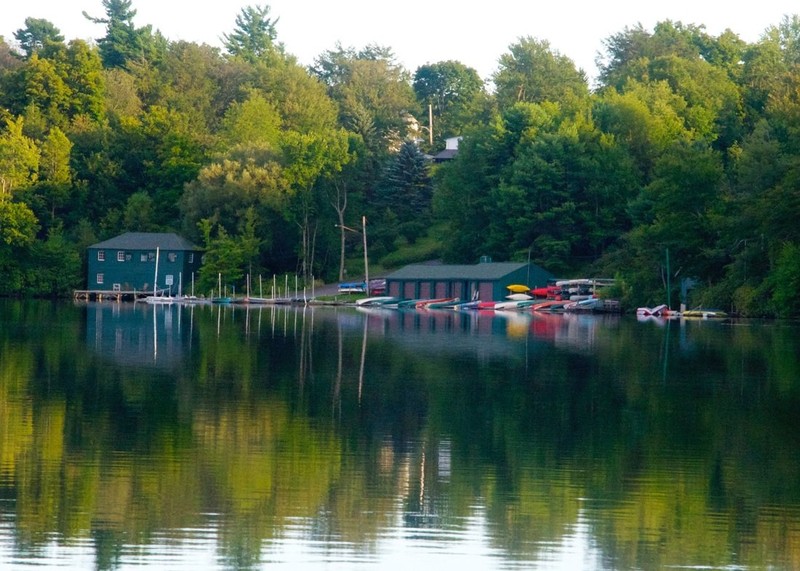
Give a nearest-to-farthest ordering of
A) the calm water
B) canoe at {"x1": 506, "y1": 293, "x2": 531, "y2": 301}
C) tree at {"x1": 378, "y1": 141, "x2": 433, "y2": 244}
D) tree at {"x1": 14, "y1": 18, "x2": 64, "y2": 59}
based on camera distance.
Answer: the calm water
canoe at {"x1": 506, "y1": 293, "x2": 531, "y2": 301}
tree at {"x1": 378, "y1": 141, "x2": 433, "y2": 244}
tree at {"x1": 14, "y1": 18, "x2": 64, "y2": 59}

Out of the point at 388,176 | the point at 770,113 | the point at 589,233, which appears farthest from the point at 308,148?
the point at 770,113

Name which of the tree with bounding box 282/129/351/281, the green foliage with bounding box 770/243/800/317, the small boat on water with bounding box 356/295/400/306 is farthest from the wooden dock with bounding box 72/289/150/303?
the green foliage with bounding box 770/243/800/317

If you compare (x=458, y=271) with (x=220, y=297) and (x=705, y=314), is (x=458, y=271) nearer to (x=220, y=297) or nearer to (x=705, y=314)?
(x=220, y=297)

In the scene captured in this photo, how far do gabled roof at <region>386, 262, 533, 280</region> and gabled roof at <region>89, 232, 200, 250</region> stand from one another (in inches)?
654

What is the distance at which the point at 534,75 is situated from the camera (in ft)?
401

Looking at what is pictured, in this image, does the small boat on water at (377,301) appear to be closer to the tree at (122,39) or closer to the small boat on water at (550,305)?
the small boat on water at (550,305)

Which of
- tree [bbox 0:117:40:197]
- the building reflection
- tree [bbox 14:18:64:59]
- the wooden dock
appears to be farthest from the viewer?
tree [bbox 14:18:64:59]

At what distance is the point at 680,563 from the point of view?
1405cm

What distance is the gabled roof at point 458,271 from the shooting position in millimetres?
87625

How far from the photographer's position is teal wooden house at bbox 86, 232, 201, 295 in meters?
98.2

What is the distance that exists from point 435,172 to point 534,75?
22386 mm

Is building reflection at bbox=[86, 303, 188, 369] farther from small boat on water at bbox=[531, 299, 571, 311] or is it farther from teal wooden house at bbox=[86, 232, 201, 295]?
small boat on water at bbox=[531, 299, 571, 311]

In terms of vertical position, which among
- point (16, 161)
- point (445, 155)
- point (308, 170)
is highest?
point (445, 155)

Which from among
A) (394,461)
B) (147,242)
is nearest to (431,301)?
(147,242)
